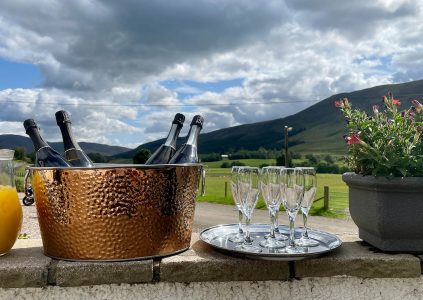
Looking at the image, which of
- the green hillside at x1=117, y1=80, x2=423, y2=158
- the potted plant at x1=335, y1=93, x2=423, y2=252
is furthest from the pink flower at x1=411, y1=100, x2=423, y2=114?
the green hillside at x1=117, y1=80, x2=423, y2=158

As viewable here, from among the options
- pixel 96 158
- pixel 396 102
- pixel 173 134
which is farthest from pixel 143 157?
pixel 396 102

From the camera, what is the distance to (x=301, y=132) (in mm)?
134000

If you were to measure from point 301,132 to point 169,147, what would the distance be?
135m

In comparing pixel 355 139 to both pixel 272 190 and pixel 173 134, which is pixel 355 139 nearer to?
pixel 272 190

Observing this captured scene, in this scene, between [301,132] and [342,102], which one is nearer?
[342,102]

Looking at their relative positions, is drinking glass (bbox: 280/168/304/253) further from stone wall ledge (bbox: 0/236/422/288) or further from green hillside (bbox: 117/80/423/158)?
green hillside (bbox: 117/80/423/158)

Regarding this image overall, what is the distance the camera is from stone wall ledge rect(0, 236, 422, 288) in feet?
5.35

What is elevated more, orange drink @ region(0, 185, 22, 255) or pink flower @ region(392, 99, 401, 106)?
pink flower @ region(392, 99, 401, 106)

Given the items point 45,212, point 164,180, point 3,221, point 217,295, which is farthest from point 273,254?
point 3,221

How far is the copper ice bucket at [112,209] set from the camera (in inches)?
61.9

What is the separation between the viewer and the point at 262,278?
172 centimetres

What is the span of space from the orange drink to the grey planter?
1.43 metres

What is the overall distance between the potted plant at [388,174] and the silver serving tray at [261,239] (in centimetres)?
19

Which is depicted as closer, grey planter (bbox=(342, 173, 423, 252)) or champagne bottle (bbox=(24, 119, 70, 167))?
grey planter (bbox=(342, 173, 423, 252))
